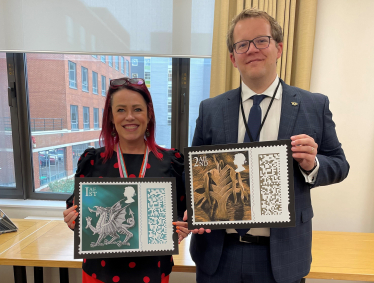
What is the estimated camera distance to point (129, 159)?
119 cm

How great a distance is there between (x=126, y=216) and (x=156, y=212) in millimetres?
137

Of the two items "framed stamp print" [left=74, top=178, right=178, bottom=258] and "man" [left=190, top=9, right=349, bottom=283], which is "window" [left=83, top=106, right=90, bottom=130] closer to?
"framed stamp print" [left=74, top=178, right=178, bottom=258]

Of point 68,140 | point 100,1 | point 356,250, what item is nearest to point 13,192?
point 68,140

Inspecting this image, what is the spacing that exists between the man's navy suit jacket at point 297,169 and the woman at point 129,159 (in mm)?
205

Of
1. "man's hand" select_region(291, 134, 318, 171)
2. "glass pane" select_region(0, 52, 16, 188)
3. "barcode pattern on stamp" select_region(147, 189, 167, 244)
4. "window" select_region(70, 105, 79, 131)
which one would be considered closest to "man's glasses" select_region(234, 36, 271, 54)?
"man's hand" select_region(291, 134, 318, 171)

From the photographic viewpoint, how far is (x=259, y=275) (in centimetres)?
101

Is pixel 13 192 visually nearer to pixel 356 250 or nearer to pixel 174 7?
pixel 174 7

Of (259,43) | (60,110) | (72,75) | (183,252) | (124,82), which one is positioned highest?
(72,75)

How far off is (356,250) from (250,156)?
1.51 meters

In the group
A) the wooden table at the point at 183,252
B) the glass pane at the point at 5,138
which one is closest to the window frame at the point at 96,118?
the glass pane at the point at 5,138

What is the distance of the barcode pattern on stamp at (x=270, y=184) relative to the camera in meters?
0.93

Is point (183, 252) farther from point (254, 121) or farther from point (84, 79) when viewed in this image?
point (84, 79)

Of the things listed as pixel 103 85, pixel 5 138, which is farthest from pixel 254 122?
pixel 5 138

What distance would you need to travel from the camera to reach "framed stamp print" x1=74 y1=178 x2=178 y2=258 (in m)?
1.03
